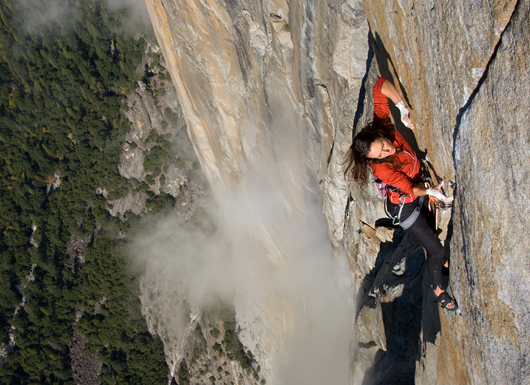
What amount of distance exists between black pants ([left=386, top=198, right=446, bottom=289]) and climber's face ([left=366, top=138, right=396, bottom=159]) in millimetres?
985

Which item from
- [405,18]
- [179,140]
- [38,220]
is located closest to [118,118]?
[179,140]

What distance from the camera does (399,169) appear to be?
15.7 ft

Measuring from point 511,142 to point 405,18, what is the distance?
8.01 feet

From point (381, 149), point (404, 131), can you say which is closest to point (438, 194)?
point (381, 149)

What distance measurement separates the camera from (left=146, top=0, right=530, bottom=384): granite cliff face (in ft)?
11.2

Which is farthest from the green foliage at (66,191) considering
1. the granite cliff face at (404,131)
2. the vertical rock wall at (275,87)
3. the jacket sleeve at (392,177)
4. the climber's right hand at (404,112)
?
the jacket sleeve at (392,177)

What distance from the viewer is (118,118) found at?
3025cm

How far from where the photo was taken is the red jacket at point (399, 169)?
4656mm

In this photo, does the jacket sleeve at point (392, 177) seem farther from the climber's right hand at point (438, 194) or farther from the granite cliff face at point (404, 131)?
the granite cliff face at point (404, 131)

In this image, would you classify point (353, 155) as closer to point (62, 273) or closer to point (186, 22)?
point (186, 22)

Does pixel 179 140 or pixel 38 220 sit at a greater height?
pixel 179 140

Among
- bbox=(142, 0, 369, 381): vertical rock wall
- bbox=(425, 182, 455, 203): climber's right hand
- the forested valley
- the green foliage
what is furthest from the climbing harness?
the green foliage

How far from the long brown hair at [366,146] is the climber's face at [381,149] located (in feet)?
0.15

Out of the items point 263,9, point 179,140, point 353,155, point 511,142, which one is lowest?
point 511,142
